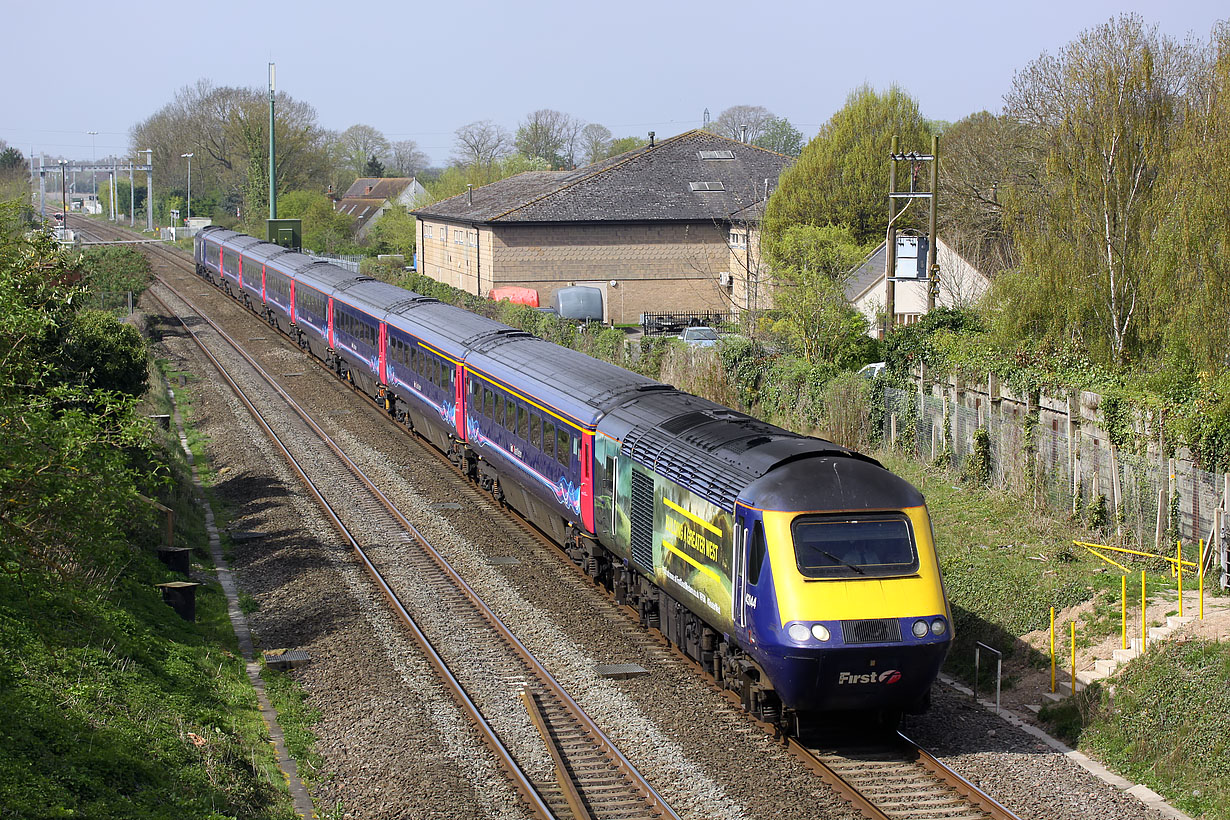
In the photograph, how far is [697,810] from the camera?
942 cm

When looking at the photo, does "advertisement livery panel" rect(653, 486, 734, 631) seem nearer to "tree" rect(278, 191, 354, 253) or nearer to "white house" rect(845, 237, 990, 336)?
"white house" rect(845, 237, 990, 336)

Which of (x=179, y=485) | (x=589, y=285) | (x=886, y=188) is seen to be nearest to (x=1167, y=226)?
(x=179, y=485)

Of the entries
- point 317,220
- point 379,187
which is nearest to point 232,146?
point 379,187

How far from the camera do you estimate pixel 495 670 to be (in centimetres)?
1271

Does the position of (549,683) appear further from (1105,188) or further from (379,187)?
(379,187)

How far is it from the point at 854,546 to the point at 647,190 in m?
40.8

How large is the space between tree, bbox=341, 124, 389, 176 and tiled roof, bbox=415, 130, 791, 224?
276ft

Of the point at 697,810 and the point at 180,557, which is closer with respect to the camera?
the point at 697,810

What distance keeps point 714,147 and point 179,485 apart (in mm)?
38046

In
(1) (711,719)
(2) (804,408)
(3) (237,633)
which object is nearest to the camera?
(1) (711,719)

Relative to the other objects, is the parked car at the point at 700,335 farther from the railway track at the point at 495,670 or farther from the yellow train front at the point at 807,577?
the yellow train front at the point at 807,577

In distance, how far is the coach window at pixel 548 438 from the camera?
16.3 m

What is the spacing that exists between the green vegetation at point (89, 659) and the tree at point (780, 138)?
4182 inches

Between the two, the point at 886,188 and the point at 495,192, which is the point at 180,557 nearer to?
the point at 886,188
